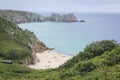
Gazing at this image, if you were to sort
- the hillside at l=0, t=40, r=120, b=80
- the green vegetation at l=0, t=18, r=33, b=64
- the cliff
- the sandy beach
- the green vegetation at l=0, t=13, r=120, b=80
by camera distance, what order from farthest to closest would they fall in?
1. the sandy beach
2. the cliff
3. the green vegetation at l=0, t=18, r=33, b=64
4. the green vegetation at l=0, t=13, r=120, b=80
5. the hillside at l=0, t=40, r=120, b=80

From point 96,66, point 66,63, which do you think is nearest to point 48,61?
point 66,63

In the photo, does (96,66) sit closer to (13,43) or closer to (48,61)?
(48,61)

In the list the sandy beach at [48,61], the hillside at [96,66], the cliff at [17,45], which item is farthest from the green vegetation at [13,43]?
the hillside at [96,66]

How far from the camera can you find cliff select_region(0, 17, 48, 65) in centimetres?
7538

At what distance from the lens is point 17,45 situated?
85438mm

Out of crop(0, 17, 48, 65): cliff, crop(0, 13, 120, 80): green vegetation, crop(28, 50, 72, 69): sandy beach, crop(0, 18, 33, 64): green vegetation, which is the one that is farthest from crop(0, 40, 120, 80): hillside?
crop(28, 50, 72, 69): sandy beach

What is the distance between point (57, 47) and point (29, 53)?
4058 cm

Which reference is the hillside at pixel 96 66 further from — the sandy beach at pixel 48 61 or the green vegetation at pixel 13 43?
the sandy beach at pixel 48 61

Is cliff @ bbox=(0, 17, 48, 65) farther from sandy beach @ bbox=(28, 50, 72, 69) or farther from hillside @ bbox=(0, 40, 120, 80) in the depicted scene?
hillside @ bbox=(0, 40, 120, 80)

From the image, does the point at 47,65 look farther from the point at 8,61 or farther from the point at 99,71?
the point at 99,71

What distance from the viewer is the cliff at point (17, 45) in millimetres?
75375

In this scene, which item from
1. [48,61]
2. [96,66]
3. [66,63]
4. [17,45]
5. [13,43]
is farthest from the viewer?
[13,43]

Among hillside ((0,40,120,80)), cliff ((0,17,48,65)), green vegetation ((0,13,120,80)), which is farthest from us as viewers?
cliff ((0,17,48,65))

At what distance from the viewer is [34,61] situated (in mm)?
80312
